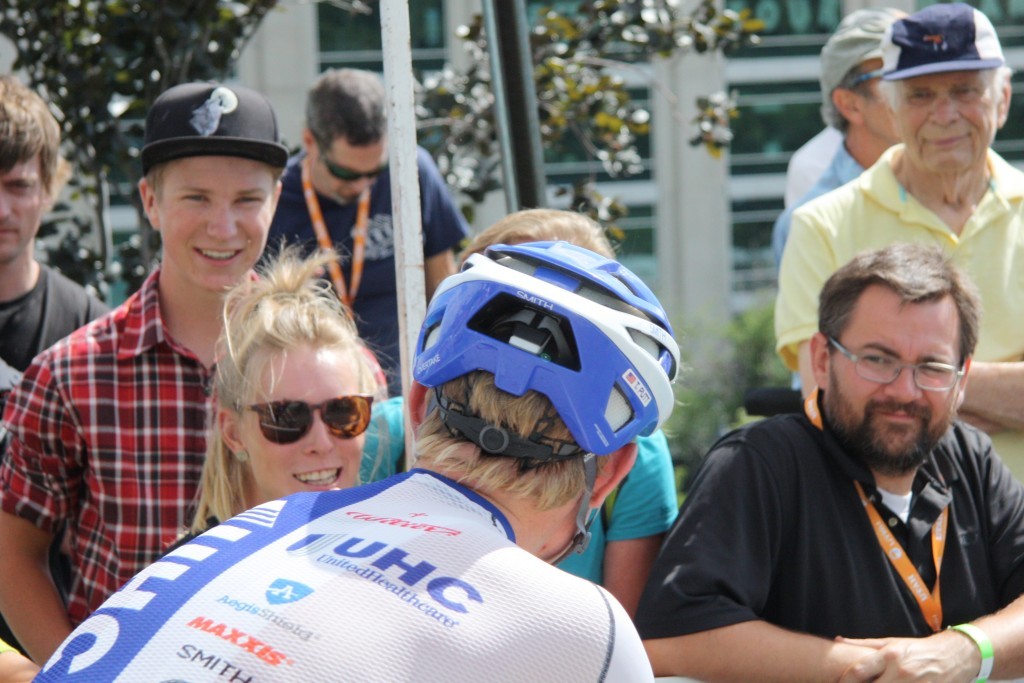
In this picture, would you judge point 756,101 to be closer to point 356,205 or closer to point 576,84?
point 576,84

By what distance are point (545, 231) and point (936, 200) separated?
4.87ft

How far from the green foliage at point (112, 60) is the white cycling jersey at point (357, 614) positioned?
13.8 ft

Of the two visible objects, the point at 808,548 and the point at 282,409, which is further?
Result: the point at 808,548

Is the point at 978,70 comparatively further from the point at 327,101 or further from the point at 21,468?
the point at 21,468

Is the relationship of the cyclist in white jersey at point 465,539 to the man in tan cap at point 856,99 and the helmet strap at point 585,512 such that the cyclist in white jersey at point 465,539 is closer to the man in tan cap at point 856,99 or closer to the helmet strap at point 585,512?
the helmet strap at point 585,512

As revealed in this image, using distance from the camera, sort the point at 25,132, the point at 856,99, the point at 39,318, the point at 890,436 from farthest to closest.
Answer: the point at 856,99, the point at 39,318, the point at 25,132, the point at 890,436

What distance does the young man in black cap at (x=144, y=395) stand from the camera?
3.16 meters

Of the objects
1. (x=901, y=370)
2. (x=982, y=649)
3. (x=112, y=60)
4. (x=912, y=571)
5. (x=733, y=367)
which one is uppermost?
(x=112, y=60)

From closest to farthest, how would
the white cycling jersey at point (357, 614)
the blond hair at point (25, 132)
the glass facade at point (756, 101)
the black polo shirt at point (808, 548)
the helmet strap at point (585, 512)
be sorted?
the white cycling jersey at point (357, 614) → the helmet strap at point (585, 512) → the black polo shirt at point (808, 548) → the blond hair at point (25, 132) → the glass facade at point (756, 101)

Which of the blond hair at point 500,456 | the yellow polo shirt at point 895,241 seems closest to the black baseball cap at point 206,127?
the yellow polo shirt at point 895,241

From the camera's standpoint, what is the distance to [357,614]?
152 cm

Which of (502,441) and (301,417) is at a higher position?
(502,441)

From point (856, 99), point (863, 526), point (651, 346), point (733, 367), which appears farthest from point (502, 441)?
point (733, 367)

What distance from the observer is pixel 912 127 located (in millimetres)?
3934
